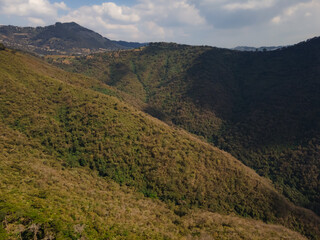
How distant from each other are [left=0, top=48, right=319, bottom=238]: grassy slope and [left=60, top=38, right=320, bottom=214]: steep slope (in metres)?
30.6

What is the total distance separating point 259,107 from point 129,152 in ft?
373

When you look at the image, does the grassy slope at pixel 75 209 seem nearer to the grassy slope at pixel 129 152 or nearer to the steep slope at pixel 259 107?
the grassy slope at pixel 129 152

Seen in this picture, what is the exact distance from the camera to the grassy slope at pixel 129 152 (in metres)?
52.0

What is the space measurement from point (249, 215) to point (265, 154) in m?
56.3

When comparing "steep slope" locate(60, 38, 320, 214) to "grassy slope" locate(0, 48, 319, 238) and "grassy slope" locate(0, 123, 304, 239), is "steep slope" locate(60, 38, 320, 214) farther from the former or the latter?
"grassy slope" locate(0, 123, 304, 239)

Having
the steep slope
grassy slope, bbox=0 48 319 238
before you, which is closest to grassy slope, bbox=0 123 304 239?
grassy slope, bbox=0 48 319 238

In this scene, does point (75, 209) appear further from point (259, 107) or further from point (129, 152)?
point (259, 107)

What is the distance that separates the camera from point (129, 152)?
191ft

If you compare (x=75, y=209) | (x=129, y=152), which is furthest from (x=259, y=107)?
(x=75, y=209)

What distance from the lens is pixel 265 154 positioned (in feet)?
331

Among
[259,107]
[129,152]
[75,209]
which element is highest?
[259,107]

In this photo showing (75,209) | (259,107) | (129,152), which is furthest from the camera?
(259,107)

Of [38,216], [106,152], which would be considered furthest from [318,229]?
[38,216]

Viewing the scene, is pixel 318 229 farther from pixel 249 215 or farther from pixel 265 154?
pixel 265 154
